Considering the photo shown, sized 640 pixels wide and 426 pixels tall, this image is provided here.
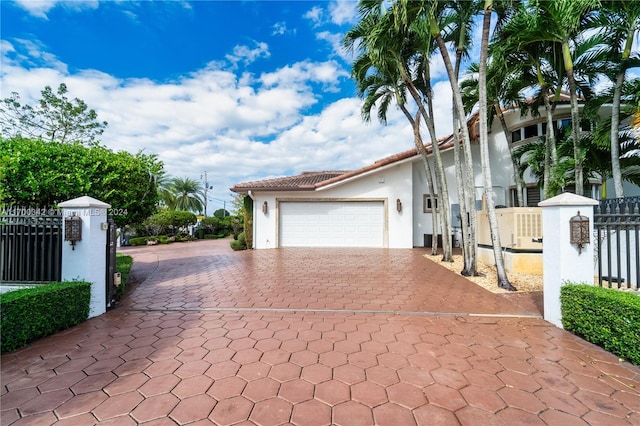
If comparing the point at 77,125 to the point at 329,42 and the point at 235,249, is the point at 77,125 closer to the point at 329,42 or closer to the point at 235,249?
the point at 235,249

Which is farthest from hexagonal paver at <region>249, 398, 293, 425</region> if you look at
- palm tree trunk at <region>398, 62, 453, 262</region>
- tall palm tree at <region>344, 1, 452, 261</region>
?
palm tree trunk at <region>398, 62, 453, 262</region>

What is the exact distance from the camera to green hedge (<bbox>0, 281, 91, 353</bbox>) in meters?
3.21

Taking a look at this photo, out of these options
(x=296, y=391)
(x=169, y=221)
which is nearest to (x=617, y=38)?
(x=296, y=391)

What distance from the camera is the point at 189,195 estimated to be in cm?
3403

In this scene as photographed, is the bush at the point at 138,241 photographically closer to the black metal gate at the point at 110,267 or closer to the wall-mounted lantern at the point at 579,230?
the black metal gate at the point at 110,267

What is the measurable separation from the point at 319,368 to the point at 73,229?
4.40 m

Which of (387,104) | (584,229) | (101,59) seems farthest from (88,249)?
(387,104)

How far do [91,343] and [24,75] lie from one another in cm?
1245

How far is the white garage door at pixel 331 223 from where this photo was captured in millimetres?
13656

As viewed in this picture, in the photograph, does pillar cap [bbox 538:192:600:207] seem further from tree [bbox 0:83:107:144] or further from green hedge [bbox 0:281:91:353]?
tree [bbox 0:83:107:144]

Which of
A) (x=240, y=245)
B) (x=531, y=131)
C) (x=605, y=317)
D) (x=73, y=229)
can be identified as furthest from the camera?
(x=240, y=245)

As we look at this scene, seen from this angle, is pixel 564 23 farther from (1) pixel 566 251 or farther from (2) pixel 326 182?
(2) pixel 326 182

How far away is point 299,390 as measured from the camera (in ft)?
8.11

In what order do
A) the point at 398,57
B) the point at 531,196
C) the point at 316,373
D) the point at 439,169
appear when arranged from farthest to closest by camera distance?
1. the point at 531,196
2. the point at 439,169
3. the point at 398,57
4. the point at 316,373
